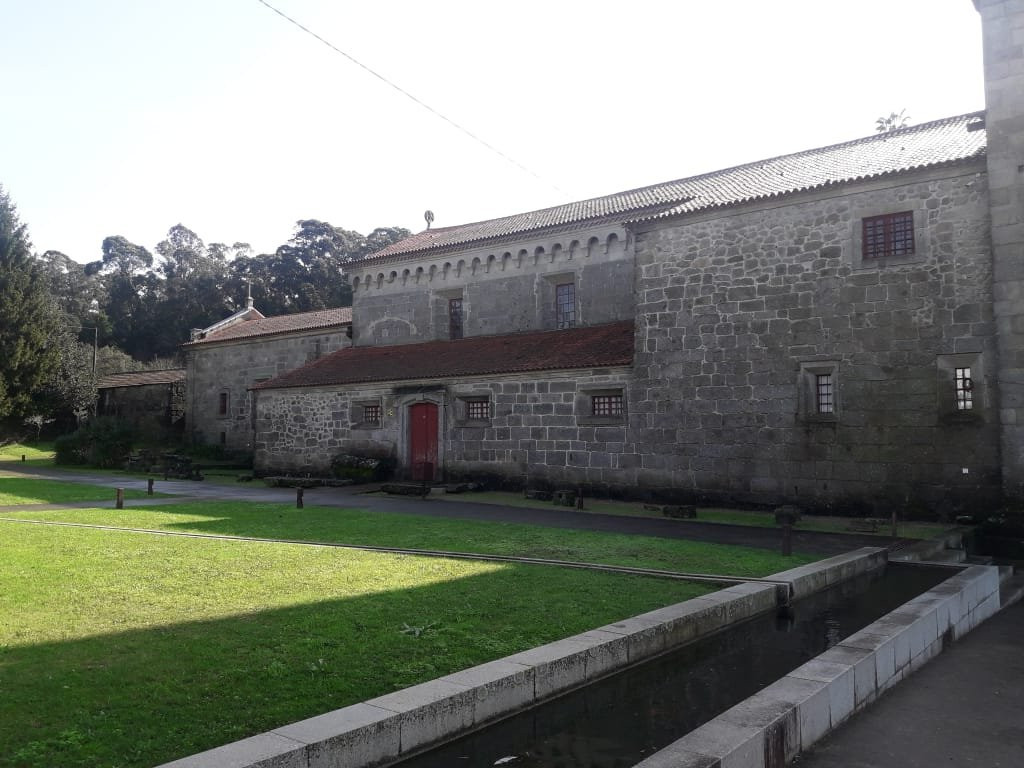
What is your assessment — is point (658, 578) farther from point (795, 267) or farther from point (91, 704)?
point (795, 267)

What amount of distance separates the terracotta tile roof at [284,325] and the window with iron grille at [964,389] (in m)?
22.2

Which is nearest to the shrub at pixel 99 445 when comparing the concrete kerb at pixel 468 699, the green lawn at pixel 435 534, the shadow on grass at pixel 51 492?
the shadow on grass at pixel 51 492

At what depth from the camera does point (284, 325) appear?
112 ft

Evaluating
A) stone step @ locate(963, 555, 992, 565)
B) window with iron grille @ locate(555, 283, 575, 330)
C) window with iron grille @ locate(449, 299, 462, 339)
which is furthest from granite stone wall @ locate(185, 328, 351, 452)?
stone step @ locate(963, 555, 992, 565)

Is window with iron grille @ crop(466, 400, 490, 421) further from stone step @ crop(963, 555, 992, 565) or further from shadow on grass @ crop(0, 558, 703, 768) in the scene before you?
shadow on grass @ crop(0, 558, 703, 768)

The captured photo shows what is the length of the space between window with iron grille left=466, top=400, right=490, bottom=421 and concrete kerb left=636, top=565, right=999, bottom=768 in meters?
15.2

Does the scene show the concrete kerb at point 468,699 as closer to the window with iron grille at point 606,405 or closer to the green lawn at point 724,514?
the green lawn at point 724,514

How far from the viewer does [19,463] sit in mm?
31203

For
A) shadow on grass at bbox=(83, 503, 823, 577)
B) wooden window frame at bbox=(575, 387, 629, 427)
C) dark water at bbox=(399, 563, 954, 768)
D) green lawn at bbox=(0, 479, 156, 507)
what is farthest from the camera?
wooden window frame at bbox=(575, 387, 629, 427)

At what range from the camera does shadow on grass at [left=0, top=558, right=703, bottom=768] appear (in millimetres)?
4051

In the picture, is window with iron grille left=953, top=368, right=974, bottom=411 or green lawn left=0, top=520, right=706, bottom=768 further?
window with iron grille left=953, top=368, right=974, bottom=411

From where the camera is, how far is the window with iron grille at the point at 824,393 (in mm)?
16688

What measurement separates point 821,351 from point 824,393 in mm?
960

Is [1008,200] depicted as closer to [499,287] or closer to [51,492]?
[499,287]
